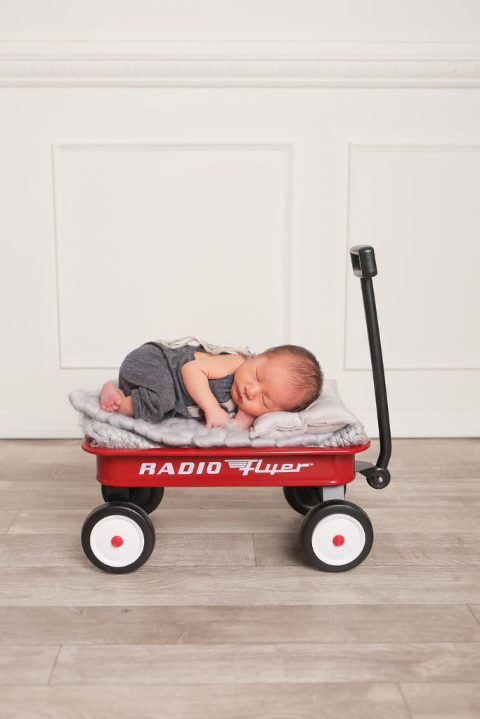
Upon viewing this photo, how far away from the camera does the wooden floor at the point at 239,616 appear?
1.06 m

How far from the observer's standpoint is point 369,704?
105 centimetres

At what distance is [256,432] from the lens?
1.40 metres

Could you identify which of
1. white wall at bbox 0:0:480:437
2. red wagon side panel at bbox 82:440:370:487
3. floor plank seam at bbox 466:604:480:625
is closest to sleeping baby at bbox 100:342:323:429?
red wagon side panel at bbox 82:440:370:487

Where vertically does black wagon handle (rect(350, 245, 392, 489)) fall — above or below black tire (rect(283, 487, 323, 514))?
above

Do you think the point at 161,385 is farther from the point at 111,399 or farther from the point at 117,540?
the point at 117,540

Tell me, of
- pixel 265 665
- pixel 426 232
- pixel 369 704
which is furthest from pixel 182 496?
pixel 426 232

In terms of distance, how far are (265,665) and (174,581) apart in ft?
1.07

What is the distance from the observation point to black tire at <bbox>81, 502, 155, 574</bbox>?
1.42 m

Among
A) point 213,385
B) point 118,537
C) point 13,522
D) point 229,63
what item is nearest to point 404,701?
point 118,537

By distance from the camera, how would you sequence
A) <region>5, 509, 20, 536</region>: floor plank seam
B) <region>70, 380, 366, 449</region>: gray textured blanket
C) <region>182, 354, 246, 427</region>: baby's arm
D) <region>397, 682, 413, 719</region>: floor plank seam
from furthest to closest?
<region>5, 509, 20, 536</region>: floor plank seam → <region>182, 354, 246, 427</region>: baby's arm → <region>70, 380, 366, 449</region>: gray textured blanket → <region>397, 682, 413, 719</region>: floor plank seam

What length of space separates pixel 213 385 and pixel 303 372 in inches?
8.8

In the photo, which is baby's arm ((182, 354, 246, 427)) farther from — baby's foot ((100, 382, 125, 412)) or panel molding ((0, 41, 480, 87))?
panel molding ((0, 41, 480, 87))

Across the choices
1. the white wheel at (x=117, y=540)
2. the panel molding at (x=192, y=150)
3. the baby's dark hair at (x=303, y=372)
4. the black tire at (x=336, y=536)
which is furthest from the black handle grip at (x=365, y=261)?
the panel molding at (x=192, y=150)

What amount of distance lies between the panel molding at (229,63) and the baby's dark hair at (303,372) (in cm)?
113
